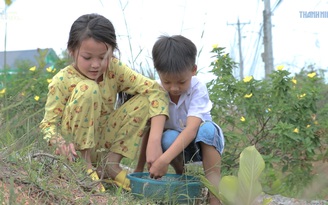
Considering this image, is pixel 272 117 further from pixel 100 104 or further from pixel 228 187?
pixel 228 187

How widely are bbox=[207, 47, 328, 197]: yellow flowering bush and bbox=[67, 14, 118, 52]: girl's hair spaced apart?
41.3 inches

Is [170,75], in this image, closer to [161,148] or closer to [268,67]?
[161,148]

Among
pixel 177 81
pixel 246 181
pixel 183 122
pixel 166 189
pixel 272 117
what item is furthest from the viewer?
pixel 272 117

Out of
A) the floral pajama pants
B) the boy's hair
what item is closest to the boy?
the boy's hair

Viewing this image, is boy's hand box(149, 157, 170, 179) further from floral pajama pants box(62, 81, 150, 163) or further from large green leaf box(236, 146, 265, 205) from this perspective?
large green leaf box(236, 146, 265, 205)

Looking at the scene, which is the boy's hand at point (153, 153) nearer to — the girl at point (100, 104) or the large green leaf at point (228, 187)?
the girl at point (100, 104)

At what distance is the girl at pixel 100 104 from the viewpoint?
260 cm

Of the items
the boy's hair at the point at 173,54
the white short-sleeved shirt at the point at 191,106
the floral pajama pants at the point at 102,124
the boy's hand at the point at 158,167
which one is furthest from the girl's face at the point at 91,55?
the boy's hand at the point at 158,167

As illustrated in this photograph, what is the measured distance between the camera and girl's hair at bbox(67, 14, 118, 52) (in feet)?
8.93

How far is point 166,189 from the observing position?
7.50 feet

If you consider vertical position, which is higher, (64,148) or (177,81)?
(177,81)

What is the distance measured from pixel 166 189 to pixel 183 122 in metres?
0.54

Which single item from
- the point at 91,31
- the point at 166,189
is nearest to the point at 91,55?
the point at 91,31

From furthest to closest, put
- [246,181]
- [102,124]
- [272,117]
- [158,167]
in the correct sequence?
1. [272,117]
2. [102,124]
3. [158,167]
4. [246,181]
